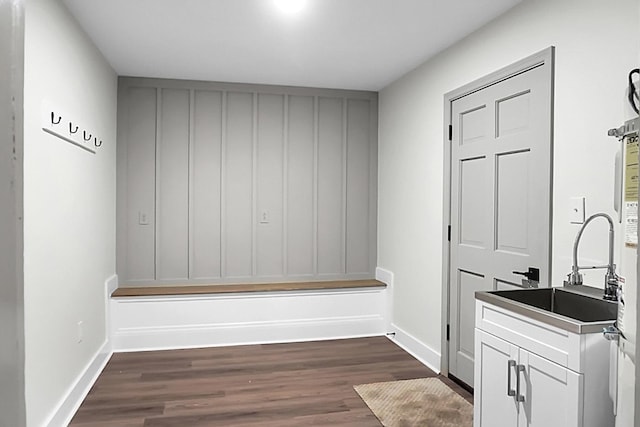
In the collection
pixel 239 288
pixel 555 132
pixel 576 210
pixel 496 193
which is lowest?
pixel 239 288

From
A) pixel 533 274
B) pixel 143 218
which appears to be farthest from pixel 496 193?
pixel 143 218

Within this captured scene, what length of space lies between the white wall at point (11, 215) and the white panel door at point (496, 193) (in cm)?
261

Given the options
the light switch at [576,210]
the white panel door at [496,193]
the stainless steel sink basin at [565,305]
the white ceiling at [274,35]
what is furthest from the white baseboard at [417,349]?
the white ceiling at [274,35]

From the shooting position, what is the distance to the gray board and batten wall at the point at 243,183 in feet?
14.9

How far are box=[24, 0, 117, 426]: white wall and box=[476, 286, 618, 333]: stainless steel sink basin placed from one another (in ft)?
7.00

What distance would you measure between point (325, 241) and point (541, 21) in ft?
9.55

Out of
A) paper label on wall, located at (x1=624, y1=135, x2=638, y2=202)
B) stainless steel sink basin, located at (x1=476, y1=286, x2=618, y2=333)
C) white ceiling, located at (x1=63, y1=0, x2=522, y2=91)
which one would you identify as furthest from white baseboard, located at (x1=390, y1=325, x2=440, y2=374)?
paper label on wall, located at (x1=624, y1=135, x2=638, y2=202)

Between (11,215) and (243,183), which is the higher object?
(243,183)

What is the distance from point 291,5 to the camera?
2.85m

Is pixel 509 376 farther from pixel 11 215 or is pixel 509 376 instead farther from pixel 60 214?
pixel 60 214

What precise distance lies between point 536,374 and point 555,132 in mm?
1287

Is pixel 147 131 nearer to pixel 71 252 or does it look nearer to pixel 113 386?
pixel 71 252

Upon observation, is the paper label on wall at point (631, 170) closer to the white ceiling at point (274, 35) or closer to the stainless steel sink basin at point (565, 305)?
the stainless steel sink basin at point (565, 305)

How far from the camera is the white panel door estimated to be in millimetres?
2660
